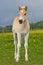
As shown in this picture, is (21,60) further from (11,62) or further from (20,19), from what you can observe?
(20,19)

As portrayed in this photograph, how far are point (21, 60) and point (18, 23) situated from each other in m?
1.83

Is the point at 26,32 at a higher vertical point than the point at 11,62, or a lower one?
higher

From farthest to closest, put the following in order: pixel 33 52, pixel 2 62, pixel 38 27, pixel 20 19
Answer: pixel 38 27 < pixel 33 52 < pixel 2 62 < pixel 20 19

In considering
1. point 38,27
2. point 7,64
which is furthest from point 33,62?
point 38,27

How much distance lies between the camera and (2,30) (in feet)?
151

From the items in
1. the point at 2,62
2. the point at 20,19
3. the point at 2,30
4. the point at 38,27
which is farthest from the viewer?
the point at 38,27

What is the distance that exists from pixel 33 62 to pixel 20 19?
213cm

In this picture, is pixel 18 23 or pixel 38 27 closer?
pixel 18 23

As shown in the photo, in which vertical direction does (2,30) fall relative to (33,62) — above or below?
below

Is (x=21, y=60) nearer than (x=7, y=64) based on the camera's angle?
No

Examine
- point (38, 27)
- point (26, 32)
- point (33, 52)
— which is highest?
point (26, 32)

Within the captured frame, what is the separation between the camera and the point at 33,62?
1363 cm

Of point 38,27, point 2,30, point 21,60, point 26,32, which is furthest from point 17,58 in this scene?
point 38,27

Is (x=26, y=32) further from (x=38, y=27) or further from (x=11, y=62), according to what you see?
(x=38, y=27)
